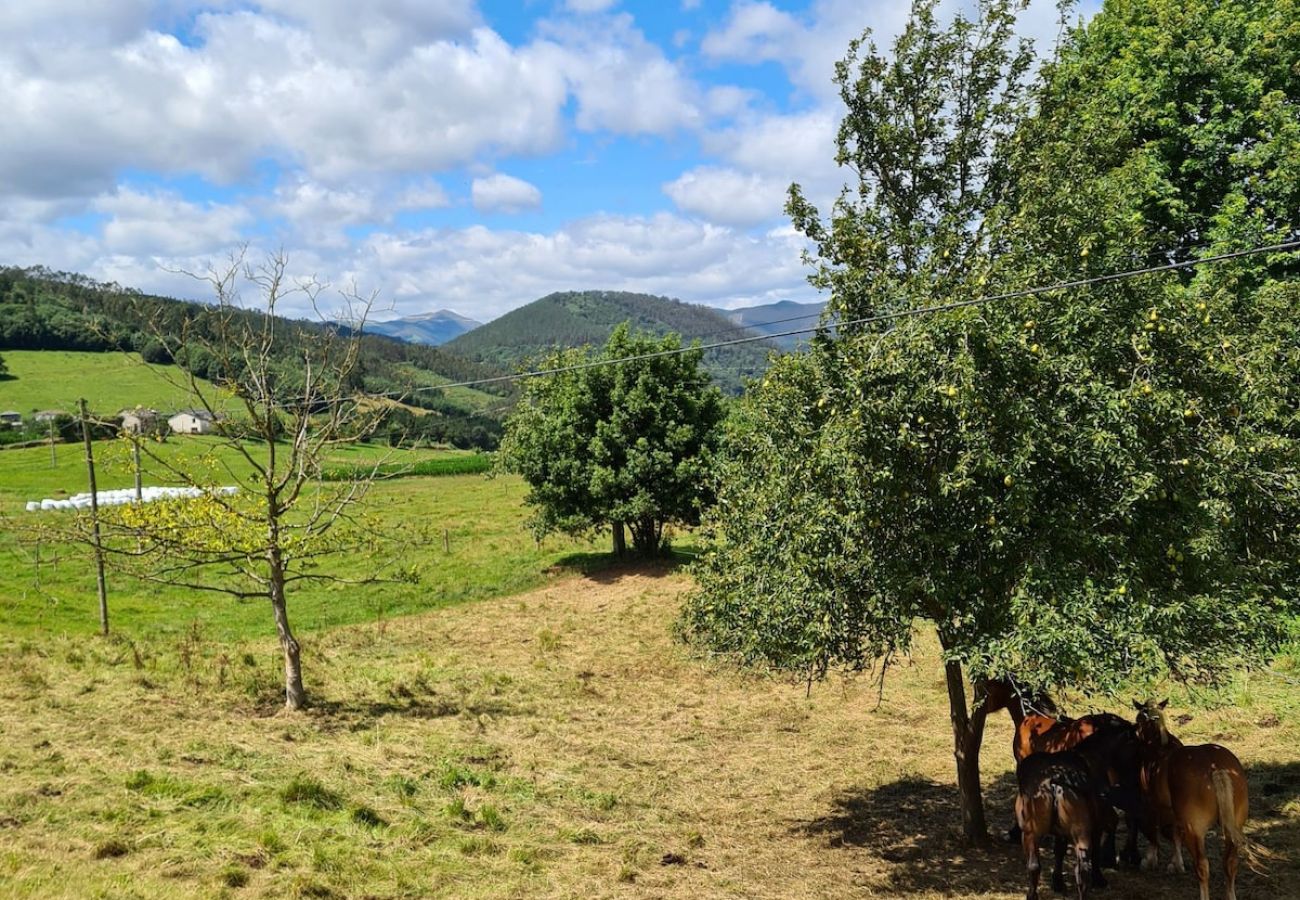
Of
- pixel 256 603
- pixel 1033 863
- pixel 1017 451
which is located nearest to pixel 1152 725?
pixel 1033 863

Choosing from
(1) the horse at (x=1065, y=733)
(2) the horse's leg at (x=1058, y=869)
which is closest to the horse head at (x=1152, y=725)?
(1) the horse at (x=1065, y=733)

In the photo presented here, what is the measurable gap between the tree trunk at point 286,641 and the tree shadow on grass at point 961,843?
1117 cm

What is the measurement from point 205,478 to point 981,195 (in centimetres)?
1684

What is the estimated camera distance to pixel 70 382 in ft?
380

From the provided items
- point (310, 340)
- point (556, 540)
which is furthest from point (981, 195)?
point (556, 540)

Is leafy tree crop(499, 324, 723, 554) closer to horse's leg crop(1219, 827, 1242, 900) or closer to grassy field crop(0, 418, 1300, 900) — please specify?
grassy field crop(0, 418, 1300, 900)

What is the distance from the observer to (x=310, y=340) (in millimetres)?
19156

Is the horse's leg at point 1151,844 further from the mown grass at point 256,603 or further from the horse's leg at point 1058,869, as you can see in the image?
the mown grass at point 256,603

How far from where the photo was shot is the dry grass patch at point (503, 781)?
398 inches

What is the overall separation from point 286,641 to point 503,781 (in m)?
6.33

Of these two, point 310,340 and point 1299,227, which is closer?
point 1299,227

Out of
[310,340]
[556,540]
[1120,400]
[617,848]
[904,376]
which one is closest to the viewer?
[1120,400]

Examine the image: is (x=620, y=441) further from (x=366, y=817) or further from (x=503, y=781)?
(x=366, y=817)

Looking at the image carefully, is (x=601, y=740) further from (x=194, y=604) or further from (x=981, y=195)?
(x=194, y=604)
